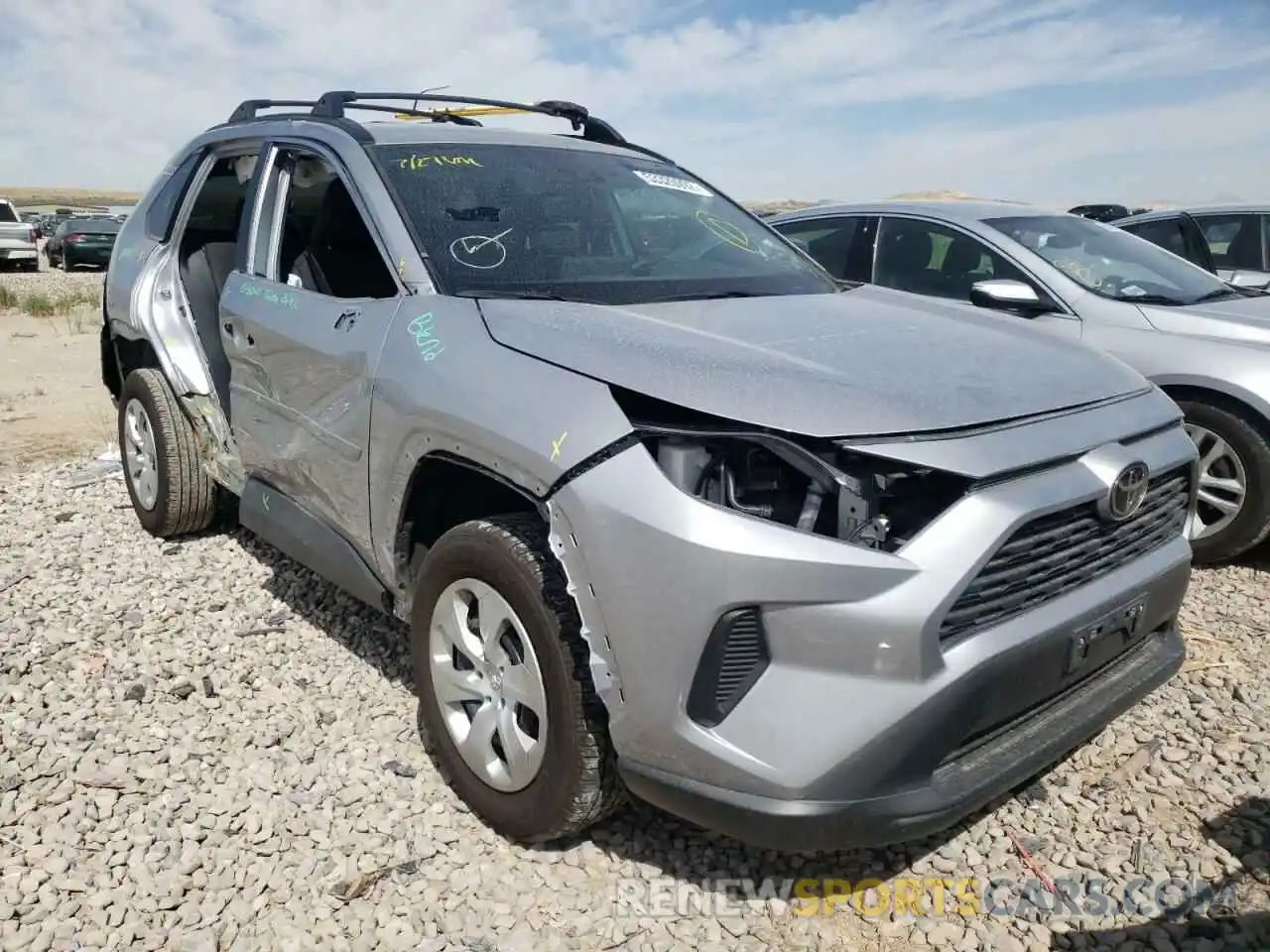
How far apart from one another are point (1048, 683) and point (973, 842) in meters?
0.69

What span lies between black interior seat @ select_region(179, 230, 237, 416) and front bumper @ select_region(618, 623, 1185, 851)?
9.99 ft

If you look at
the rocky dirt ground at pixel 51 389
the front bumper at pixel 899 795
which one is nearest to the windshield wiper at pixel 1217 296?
the front bumper at pixel 899 795

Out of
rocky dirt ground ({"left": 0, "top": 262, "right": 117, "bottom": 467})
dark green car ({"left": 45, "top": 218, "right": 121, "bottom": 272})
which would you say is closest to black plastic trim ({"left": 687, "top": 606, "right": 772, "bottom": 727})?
rocky dirt ground ({"left": 0, "top": 262, "right": 117, "bottom": 467})

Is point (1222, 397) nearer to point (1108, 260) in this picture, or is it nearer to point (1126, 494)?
point (1108, 260)

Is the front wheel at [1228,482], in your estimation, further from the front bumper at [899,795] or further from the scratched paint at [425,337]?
the scratched paint at [425,337]

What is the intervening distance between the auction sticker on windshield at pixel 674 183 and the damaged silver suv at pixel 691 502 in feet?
0.99

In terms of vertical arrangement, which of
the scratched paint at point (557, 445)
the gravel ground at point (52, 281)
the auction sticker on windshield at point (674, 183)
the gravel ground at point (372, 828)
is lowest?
the gravel ground at point (52, 281)

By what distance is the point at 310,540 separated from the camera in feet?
11.2

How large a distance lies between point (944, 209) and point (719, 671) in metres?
4.36

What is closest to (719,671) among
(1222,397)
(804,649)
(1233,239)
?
(804,649)

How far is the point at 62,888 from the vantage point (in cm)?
254

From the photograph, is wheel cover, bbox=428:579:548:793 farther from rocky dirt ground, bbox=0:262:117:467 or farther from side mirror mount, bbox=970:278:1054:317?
rocky dirt ground, bbox=0:262:117:467

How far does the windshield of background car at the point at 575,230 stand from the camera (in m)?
3.01

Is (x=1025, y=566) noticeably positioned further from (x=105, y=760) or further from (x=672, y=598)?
(x=105, y=760)
